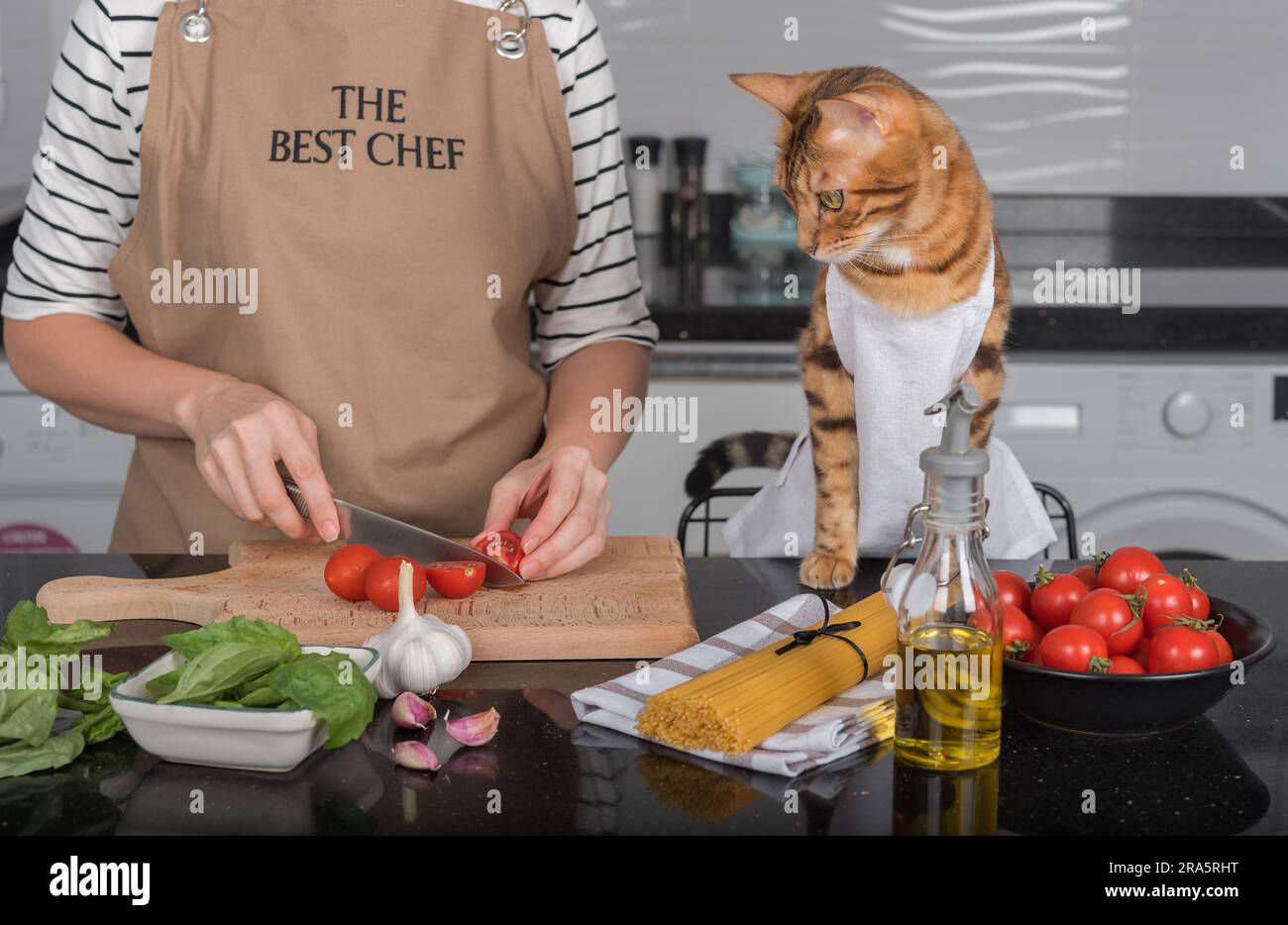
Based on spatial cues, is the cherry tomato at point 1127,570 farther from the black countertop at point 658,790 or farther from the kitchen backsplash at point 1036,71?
the kitchen backsplash at point 1036,71

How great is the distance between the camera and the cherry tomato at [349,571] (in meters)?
1.15

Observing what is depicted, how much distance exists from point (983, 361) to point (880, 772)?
47 cm

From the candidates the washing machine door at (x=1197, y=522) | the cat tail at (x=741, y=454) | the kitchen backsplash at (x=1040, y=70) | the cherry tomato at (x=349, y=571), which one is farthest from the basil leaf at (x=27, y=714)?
the kitchen backsplash at (x=1040, y=70)

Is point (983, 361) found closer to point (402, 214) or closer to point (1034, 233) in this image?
point (402, 214)

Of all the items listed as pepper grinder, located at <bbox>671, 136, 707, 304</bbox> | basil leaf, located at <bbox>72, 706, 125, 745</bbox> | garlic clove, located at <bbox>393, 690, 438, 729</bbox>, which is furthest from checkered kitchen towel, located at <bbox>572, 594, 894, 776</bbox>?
pepper grinder, located at <bbox>671, 136, 707, 304</bbox>

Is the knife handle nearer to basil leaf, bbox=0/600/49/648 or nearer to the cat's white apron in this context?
basil leaf, bbox=0/600/49/648

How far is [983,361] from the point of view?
1185 millimetres

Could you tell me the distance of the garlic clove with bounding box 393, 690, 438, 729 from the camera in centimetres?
91

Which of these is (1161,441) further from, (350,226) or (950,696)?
(950,696)

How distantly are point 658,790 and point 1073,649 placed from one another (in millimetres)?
300

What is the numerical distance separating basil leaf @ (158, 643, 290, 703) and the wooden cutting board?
255mm

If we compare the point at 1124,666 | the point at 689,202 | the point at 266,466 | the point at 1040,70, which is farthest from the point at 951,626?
the point at 1040,70

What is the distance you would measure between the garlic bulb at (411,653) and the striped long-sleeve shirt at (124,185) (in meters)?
0.72
